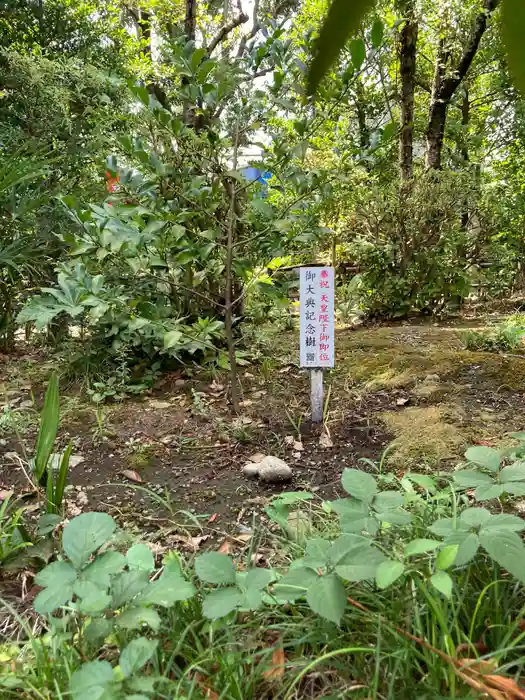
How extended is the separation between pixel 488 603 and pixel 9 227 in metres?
3.02

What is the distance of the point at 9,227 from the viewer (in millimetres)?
2895

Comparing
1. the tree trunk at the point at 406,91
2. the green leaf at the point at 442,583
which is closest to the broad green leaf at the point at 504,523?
the green leaf at the point at 442,583

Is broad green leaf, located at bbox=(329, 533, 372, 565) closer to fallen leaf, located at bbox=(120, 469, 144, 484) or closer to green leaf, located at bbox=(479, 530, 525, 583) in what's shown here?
green leaf, located at bbox=(479, 530, 525, 583)

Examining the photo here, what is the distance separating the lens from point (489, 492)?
895 millimetres

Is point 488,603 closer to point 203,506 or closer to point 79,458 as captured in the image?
point 203,506

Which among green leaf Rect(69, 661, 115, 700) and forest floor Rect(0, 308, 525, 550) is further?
forest floor Rect(0, 308, 525, 550)

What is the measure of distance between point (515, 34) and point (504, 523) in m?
0.76

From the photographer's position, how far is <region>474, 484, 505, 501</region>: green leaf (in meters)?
0.88

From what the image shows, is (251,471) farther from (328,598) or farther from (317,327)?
(328,598)

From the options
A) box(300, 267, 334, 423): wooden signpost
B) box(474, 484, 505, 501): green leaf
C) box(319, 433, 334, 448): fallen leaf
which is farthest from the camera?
box(300, 267, 334, 423): wooden signpost

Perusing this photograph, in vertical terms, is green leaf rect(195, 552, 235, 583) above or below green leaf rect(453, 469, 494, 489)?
below

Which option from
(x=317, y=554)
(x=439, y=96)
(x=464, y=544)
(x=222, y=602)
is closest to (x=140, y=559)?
(x=222, y=602)

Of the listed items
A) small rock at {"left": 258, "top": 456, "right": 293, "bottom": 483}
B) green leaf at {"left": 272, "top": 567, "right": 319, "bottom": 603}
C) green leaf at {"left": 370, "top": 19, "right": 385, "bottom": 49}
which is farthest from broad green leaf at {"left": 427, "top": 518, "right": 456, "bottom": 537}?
green leaf at {"left": 370, "top": 19, "right": 385, "bottom": 49}

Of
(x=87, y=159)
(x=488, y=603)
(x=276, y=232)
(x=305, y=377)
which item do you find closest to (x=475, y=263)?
(x=305, y=377)
